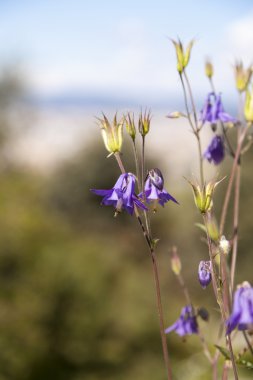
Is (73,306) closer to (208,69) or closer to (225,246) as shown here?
(208,69)

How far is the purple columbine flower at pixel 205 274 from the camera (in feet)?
5.45

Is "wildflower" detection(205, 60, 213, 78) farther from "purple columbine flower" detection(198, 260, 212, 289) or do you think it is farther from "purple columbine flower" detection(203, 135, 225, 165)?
"purple columbine flower" detection(198, 260, 212, 289)

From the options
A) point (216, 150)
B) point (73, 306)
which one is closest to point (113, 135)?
point (216, 150)

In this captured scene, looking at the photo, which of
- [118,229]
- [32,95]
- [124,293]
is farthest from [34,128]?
[124,293]

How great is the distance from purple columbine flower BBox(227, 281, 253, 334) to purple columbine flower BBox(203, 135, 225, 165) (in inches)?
35.8

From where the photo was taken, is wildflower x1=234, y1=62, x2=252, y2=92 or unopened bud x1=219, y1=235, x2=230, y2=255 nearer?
unopened bud x1=219, y1=235, x2=230, y2=255

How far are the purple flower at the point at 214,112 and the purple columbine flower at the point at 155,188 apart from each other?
20.1 inches

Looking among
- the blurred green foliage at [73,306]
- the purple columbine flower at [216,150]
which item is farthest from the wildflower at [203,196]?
the blurred green foliage at [73,306]

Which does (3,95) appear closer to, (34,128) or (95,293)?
(34,128)

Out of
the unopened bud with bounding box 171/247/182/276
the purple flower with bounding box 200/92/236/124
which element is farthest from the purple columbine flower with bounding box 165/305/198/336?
the purple flower with bounding box 200/92/236/124

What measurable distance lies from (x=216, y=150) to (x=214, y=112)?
0.64ft

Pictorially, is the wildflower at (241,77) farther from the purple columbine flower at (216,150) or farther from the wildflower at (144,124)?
the wildflower at (144,124)

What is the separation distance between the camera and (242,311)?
1463mm

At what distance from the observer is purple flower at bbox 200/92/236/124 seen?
87.0 inches
